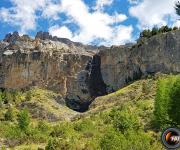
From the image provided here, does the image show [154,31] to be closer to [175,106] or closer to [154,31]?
[154,31]

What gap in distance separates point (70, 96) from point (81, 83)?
23.3ft

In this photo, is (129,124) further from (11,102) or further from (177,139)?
(11,102)

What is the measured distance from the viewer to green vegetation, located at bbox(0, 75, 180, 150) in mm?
47159

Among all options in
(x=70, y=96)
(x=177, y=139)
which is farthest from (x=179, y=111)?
(x=70, y=96)

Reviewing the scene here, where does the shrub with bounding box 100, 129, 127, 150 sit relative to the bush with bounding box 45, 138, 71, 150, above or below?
above

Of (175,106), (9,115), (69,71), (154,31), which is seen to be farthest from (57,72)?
(175,106)

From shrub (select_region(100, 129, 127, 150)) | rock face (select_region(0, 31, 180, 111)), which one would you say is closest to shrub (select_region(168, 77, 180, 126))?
shrub (select_region(100, 129, 127, 150))

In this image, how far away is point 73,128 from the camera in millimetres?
79688

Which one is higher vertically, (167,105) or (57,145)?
(167,105)

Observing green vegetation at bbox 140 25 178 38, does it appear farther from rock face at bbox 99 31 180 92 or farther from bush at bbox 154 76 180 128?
bush at bbox 154 76 180 128

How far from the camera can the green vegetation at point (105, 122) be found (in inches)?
1857

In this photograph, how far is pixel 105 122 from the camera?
85.3m

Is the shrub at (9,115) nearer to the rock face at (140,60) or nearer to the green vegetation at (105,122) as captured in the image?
the green vegetation at (105,122)

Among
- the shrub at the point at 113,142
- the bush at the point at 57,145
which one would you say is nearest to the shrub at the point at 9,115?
the bush at the point at 57,145
